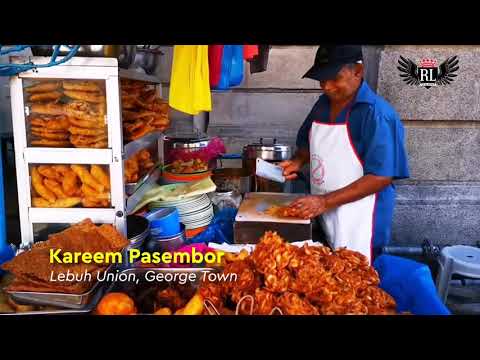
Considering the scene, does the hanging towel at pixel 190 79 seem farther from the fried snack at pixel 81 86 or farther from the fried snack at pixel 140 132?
the fried snack at pixel 81 86

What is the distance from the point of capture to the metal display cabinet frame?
1922 mm

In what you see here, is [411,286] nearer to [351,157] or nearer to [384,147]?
[384,147]

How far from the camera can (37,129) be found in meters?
2.01

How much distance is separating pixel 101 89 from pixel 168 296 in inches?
38.6

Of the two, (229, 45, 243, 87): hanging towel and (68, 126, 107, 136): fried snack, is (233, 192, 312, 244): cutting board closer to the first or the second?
(68, 126, 107, 136): fried snack

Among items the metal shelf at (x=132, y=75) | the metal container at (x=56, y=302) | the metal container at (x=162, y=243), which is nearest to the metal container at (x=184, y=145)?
the metal shelf at (x=132, y=75)

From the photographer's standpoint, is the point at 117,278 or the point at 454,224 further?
the point at 454,224

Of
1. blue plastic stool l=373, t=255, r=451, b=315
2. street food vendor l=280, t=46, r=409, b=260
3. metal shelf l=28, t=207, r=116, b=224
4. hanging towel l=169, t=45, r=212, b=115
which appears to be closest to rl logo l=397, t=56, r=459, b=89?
street food vendor l=280, t=46, r=409, b=260

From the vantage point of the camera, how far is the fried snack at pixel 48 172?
2.04 metres

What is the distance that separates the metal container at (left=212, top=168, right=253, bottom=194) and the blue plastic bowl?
2.38 ft
